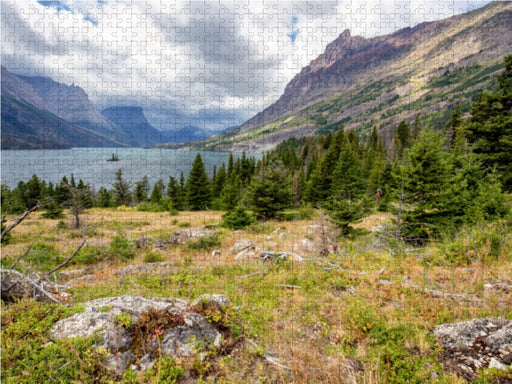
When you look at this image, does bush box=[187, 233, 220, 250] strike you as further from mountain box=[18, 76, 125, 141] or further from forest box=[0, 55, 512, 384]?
mountain box=[18, 76, 125, 141]

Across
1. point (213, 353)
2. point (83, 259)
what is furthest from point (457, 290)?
point (83, 259)

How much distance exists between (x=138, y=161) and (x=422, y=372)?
9000cm

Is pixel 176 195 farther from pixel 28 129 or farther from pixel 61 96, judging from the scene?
pixel 28 129

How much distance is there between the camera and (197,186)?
40906 mm

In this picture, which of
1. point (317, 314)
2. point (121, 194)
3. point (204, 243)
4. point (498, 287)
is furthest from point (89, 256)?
point (121, 194)

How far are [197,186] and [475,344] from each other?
4039 centimetres

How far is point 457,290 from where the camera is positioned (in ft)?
15.4

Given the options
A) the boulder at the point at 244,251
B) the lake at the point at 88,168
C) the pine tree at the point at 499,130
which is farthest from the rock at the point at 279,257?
the lake at the point at 88,168

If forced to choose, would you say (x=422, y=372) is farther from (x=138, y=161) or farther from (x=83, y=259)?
(x=138, y=161)

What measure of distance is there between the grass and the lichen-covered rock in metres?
0.17

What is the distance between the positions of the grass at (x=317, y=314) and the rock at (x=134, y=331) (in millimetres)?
179

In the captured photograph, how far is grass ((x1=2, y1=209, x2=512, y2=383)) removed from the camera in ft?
9.12

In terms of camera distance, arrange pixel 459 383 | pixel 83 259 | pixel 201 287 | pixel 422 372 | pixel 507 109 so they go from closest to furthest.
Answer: pixel 459 383
pixel 422 372
pixel 201 287
pixel 83 259
pixel 507 109

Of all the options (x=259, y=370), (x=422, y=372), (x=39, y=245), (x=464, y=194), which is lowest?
(x=39, y=245)
